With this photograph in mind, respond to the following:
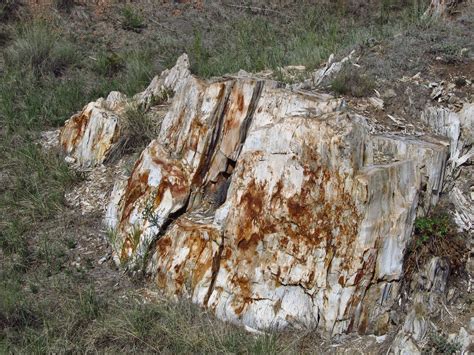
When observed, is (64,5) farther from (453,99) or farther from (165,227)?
(453,99)

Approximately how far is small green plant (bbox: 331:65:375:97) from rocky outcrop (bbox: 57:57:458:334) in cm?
64

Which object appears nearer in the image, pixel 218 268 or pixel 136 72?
pixel 218 268

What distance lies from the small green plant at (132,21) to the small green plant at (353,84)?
5352mm

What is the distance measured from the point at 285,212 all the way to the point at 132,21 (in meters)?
6.82

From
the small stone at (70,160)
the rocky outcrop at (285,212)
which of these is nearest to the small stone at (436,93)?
the rocky outcrop at (285,212)

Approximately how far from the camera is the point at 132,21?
35.1ft

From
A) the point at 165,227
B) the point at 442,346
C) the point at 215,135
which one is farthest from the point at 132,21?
the point at 442,346

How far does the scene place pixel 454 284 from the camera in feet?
16.4

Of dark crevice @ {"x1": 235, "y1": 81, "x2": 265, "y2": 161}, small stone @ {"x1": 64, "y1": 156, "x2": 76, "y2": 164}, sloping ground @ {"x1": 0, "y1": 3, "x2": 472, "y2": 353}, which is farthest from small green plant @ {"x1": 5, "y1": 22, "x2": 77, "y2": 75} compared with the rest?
dark crevice @ {"x1": 235, "y1": 81, "x2": 265, "y2": 161}

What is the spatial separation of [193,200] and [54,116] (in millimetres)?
3115

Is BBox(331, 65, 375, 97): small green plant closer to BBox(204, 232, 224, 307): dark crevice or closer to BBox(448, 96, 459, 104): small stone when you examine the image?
BBox(448, 96, 459, 104): small stone

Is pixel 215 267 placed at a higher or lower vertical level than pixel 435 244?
lower

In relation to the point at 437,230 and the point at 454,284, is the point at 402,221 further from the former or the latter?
the point at 454,284

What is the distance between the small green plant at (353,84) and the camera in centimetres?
609
